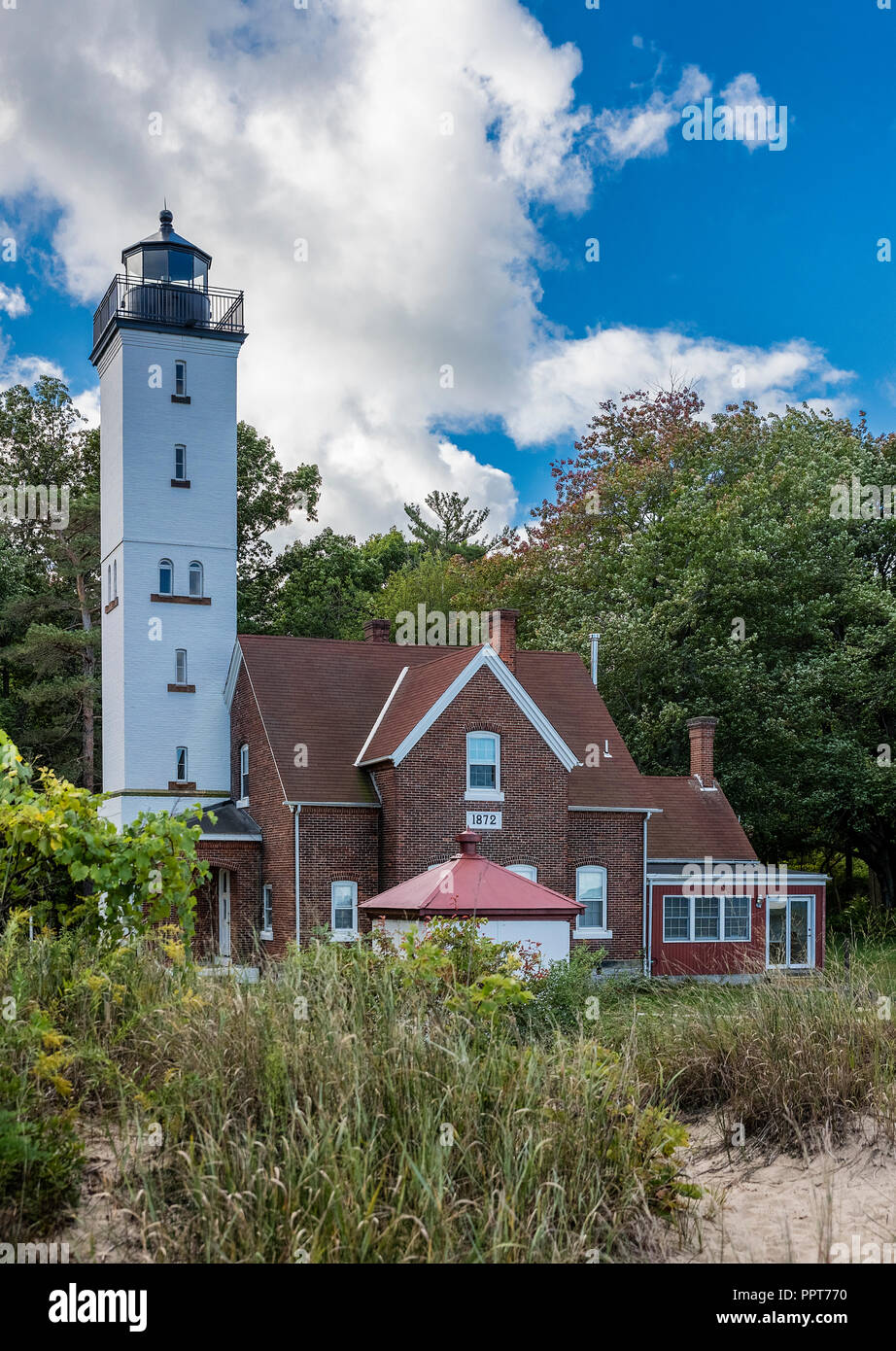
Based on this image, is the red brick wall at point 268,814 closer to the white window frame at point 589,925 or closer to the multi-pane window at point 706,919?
the white window frame at point 589,925

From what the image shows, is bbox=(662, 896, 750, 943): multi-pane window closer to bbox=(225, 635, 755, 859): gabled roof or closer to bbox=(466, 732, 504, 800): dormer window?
bbox=(225, 635, 755, 859): gabled roof

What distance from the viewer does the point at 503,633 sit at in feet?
105

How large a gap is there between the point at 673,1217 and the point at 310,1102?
2174 millimetres

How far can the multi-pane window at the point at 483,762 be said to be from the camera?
1172 inches

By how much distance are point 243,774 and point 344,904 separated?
6040 millimetres

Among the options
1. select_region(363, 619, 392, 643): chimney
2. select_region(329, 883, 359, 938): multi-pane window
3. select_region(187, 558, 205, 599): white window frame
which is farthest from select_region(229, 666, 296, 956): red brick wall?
select_region(363, 619, 392, 643): chimney

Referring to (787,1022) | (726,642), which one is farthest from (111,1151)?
(726,642)

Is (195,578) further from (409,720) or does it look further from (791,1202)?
(791,1202)

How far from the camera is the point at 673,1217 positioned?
23.6 ft

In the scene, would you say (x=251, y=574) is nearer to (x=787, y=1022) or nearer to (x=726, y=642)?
(x=726, y=642)

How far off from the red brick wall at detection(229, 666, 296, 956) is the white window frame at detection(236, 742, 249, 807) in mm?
213

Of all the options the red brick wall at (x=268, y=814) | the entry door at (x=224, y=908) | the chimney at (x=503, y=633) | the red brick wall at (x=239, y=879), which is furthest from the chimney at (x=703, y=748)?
the entry door at (x=224, y=908)

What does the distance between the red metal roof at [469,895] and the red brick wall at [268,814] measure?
43.2 feet

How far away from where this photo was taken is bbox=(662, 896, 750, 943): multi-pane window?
32.7 meters
